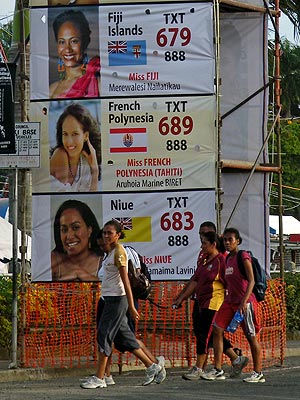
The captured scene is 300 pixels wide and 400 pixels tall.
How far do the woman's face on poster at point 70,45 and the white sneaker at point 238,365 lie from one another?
4195mm

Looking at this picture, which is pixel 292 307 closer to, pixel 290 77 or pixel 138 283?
pixel 138 283

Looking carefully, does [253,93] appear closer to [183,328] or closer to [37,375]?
[183,328]

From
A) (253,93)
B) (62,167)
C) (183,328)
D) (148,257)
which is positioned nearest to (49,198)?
(62,167)

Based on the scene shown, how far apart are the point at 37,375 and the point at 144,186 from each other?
8.80 feet

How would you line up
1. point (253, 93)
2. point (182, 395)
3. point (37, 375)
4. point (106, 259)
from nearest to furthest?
point (182, 395) → point (106, 259) → point (37, 375) → point (253, 93)

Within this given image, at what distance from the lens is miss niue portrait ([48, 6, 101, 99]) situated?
14.9m

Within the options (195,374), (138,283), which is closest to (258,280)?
(195,374)

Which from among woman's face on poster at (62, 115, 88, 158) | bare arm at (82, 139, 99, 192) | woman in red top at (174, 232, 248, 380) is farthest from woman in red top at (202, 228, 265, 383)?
woman's face on poster at (62, 115, 88, 158)

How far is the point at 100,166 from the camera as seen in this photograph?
1489cm

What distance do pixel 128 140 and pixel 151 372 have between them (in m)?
3.14

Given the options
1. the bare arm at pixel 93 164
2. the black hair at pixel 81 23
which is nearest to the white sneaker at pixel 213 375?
the bare arm at pixel 93 164

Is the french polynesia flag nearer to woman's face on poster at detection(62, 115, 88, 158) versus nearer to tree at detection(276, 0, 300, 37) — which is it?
woman's face on poster at detection(62, 115, 88, 158)

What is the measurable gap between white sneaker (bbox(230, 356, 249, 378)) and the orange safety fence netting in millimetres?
1136

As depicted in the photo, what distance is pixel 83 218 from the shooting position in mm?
14984
